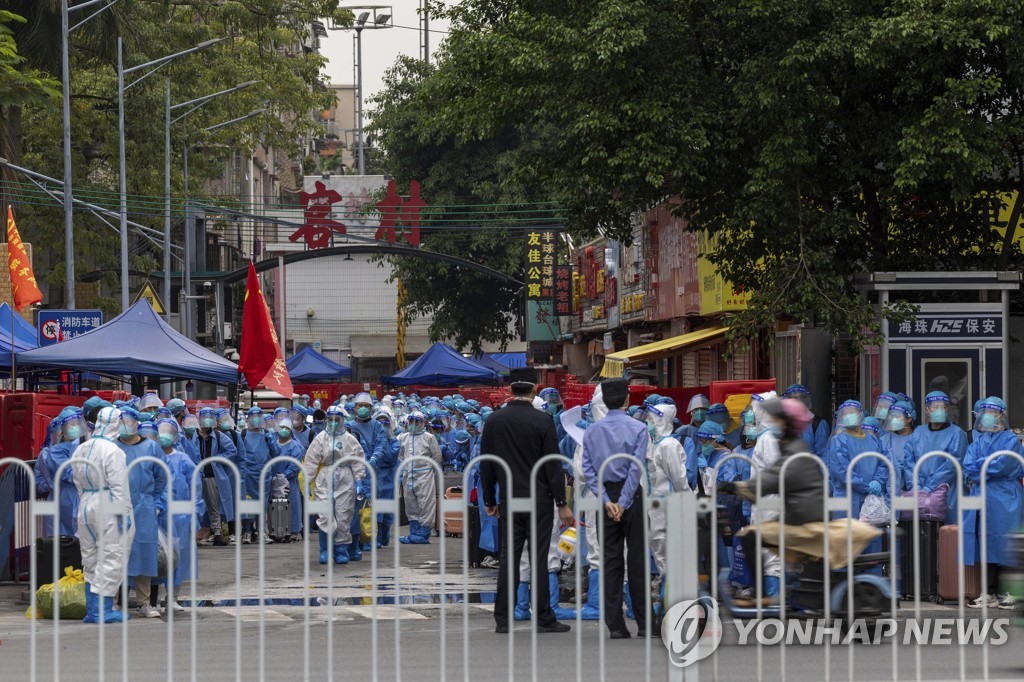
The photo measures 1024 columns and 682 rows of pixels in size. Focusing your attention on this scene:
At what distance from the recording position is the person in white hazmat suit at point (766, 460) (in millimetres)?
8266

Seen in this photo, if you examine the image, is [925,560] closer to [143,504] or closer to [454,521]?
[143,504]

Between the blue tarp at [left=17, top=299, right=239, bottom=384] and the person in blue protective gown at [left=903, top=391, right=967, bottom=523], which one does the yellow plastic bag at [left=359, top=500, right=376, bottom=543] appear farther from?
the person in blue protective gown at [left=903, top=391, right=967, bottom=523]

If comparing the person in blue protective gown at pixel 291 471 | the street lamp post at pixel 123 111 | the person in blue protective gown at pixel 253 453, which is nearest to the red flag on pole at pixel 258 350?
the person in blue protective gown at pixel 253 453

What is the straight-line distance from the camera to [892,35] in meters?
14.7

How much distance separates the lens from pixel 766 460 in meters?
12.2

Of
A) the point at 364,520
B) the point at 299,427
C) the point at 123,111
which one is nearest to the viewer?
the point at 364,520

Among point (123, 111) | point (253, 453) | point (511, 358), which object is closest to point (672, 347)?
point (253, 453)

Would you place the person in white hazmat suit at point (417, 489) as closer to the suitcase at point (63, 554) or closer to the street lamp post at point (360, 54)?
the suitcase at point (63, 554)

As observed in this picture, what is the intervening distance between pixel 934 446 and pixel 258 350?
1104 cm

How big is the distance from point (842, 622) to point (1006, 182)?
10.9 metres

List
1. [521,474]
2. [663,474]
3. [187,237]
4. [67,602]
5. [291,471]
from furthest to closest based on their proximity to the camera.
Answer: [187,237] < [291,471] < [67,602] < [663,474] < [521,474]

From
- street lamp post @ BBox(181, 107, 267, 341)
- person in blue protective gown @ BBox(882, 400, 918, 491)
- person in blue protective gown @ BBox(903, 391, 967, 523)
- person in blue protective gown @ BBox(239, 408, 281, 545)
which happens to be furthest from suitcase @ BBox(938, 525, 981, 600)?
street lamp post @ BBox(181, 107, 267, 341)

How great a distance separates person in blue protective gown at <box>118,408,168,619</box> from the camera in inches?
464

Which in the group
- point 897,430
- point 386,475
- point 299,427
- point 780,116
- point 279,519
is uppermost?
point 780,116
